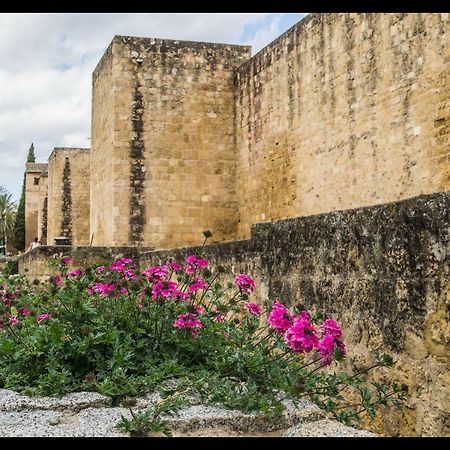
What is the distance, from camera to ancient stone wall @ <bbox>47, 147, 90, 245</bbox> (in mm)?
22578

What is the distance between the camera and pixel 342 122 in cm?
948

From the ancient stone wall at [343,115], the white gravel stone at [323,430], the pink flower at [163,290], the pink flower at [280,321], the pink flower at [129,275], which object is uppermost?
the ancient stone wall at [343,115]

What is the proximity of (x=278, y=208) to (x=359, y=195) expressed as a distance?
2.60 m

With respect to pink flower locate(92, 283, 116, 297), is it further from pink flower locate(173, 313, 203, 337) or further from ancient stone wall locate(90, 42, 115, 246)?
ancient stone wall locate(90, 42, 115, 246)

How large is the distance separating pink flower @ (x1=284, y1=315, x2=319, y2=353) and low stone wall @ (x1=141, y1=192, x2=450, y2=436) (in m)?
0.43

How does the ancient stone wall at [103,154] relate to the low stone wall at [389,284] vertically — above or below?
above

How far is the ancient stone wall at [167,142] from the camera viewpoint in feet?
40.7

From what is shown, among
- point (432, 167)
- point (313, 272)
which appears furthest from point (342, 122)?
point (313, 272)

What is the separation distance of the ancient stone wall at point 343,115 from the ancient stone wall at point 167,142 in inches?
15.1

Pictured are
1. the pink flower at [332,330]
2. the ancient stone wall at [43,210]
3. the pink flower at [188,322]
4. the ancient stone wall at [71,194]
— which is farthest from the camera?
the ancient stone wall at [43,210]

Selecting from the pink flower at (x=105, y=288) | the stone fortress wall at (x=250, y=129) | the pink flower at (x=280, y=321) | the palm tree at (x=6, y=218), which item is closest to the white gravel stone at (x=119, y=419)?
the pink flower at (x=280, y=321)

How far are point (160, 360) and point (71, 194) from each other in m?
20.1

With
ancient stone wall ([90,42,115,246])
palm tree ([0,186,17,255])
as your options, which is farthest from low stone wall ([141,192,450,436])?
palm tree ([0,186,17,255])

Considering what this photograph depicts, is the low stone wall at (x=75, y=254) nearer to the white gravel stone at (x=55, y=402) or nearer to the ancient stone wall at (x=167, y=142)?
the ancient stone wall at (x=167, y=142)
